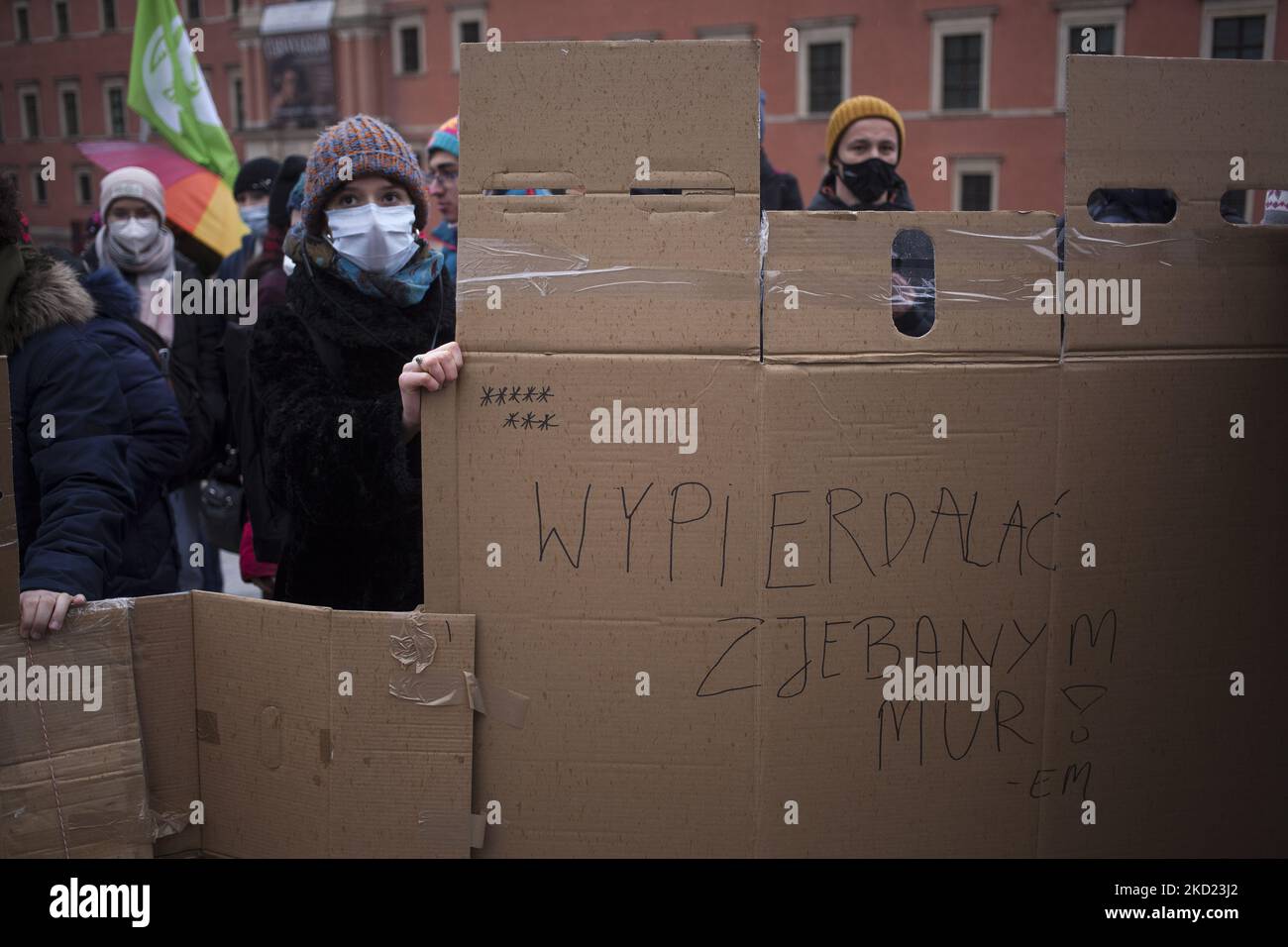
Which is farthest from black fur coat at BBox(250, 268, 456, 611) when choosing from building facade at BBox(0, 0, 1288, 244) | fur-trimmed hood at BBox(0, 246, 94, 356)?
building facade at BBox(0, 0, 1288, 244)

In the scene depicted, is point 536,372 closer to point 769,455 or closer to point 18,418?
point 769,455

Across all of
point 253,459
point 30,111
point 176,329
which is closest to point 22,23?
point 30,111

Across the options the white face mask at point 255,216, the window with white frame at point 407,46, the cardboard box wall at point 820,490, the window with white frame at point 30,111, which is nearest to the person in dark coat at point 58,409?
the cardboard box wall at point 820,490

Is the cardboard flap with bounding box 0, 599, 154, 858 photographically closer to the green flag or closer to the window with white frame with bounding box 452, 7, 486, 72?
the green flag

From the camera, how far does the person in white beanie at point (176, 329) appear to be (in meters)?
4.04

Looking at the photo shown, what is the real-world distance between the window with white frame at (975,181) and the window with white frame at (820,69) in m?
3.44

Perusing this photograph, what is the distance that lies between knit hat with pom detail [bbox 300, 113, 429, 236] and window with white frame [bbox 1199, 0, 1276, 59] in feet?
87.7

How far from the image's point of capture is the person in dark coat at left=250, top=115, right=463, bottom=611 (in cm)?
217

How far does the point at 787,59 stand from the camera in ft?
94.5

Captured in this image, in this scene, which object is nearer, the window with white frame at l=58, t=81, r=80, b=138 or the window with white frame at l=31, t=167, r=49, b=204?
the window with white frame at l=58, t=81, r=80, b=138

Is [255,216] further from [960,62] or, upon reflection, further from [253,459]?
[960,62]

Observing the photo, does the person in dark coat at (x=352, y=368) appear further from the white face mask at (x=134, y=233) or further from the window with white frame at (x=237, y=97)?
the window with white frame at (x=237, y=97)

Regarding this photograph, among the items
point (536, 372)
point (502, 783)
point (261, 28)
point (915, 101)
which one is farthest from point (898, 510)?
point (261, 28)

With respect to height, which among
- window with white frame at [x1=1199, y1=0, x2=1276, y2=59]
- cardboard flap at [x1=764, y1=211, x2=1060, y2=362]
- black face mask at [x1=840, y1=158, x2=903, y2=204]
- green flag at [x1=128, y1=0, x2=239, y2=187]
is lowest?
cardboard flap at [x1=764, y1=211, x2=1060, y2=362]
